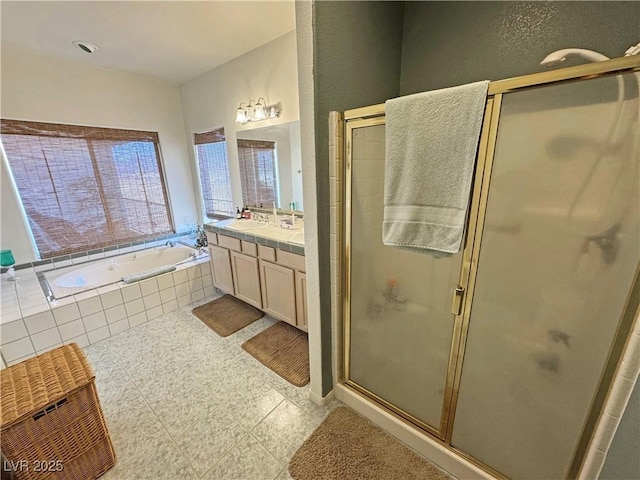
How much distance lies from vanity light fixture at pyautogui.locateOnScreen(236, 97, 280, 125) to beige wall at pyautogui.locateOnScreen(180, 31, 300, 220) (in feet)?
0.15

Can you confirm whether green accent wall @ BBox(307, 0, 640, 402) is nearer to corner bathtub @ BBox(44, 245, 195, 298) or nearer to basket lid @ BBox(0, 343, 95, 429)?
basket lid @ BBox(0, 343, 95, 429)

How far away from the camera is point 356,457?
4.29 feet

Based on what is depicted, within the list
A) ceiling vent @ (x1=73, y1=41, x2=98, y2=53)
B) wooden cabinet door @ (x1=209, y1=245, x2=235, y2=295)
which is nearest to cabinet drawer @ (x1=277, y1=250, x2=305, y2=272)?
wooden cabinet door @ (x1=209, y1=245, x2=235, y2=295)

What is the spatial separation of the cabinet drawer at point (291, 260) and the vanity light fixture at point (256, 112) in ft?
4.49

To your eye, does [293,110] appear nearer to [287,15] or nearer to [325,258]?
[287,15]

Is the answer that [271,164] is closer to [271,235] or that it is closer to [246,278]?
[271,235]

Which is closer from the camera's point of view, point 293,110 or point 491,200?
point 491,200

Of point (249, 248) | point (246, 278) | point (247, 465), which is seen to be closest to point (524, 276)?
point (247, 465)

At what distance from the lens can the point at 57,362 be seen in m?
1.21

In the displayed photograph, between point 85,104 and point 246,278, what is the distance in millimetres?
2549

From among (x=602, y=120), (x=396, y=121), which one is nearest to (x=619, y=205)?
(x=602, y=120)

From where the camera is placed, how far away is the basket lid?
1001 mm

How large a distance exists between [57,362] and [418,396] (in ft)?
5.82

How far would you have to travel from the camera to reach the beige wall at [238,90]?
2.28m
